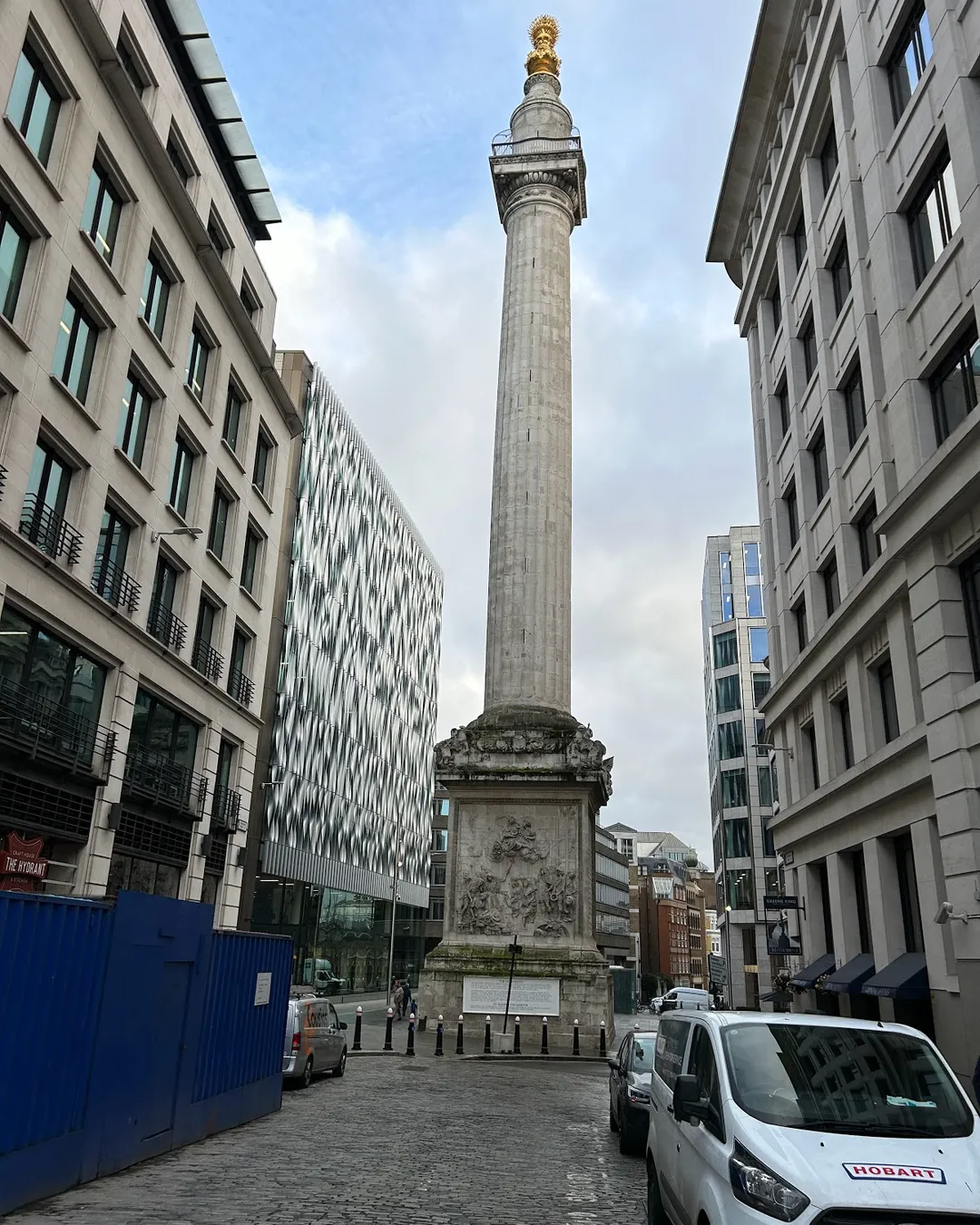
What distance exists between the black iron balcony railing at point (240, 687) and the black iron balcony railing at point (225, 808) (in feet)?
10.0

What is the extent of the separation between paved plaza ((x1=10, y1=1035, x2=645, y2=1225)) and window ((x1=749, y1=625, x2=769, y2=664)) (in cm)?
5971

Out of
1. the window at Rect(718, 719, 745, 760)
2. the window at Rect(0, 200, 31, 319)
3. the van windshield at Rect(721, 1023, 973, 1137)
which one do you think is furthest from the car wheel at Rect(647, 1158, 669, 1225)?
the window at Rect(718, 719, 745, 760)

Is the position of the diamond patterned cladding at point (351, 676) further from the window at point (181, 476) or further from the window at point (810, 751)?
the window at point (810, 751)

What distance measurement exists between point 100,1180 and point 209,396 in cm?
2418

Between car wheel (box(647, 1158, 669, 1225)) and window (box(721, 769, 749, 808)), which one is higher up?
window (box(721, 769, 749, 808))

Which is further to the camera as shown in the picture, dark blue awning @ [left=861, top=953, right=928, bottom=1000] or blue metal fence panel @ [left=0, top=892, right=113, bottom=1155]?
dark blue awning @ [left=861, top=953, right=928, bottom=1000]

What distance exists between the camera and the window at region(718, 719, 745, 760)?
72562 mm

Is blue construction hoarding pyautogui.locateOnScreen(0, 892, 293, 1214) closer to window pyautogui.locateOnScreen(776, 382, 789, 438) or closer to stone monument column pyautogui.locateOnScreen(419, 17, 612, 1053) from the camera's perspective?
stone monument column pyautogui.locateOnScreen(419, 17, 612, 1053)

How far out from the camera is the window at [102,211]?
23078 millimetres

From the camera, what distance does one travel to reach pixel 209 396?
30297 mm

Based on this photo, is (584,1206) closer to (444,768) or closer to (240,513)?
(444,768)

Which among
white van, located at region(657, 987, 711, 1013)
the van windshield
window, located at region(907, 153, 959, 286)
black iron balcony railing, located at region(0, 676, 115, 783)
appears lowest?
white van, located at region(657, 987, 711, 1013)

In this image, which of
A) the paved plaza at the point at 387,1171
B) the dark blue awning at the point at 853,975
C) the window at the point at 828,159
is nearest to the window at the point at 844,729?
the dark blue awning at the point at 853,975

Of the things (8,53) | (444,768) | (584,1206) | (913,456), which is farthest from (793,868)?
(8,53)
